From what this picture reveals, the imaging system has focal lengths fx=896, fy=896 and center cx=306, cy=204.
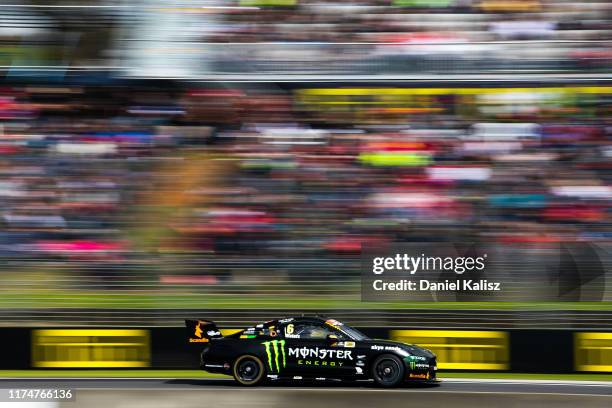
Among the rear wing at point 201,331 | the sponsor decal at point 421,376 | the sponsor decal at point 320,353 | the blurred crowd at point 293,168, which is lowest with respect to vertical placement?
the sponsor decal at point 421,376

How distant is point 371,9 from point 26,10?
550cm

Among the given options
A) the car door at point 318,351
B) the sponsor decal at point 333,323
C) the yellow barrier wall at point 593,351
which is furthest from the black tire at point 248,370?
the yellow barrier wall at point 593,351

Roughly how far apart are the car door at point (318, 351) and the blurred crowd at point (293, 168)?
1611 mm

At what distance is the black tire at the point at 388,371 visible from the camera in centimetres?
992

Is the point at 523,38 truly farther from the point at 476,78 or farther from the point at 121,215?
the point at 121,215

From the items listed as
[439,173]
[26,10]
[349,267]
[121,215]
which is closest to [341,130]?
[439,173]

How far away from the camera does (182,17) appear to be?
13805mm

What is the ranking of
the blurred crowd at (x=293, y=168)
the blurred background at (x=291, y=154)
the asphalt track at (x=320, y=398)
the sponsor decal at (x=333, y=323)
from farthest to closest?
the blurred crowd at (x=293, y=168), the blurred background at (x=291, y=154), the sponsor decal at (x=333, y=323), the asphalt track at (x=320, y=398)

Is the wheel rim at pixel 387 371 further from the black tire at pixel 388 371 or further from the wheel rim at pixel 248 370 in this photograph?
the wheel rim at pixel 248 370

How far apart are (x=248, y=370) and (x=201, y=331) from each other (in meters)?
0.77
